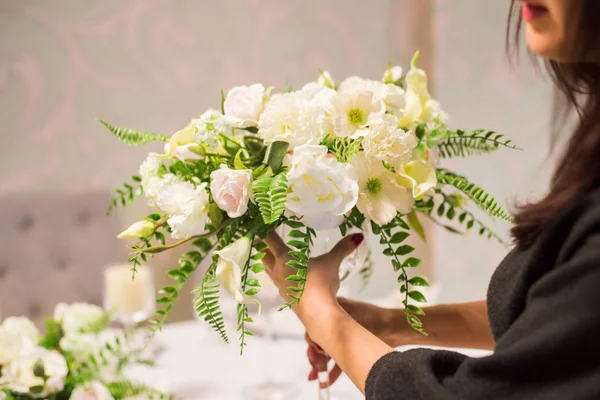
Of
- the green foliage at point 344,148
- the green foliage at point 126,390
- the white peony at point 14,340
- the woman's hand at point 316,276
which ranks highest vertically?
the green foliage at point 344,148

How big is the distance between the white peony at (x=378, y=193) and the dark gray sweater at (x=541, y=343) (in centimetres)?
19

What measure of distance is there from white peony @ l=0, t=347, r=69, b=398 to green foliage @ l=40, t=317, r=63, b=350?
10cm

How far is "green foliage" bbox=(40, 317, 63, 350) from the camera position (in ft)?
3.51

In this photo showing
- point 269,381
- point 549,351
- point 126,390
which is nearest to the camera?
point 549,351

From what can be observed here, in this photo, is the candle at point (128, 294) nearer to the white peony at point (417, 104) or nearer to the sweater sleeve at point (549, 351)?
the white peony at point (417, 104)

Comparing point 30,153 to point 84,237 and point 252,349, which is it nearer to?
point 84,237

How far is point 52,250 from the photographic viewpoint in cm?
221

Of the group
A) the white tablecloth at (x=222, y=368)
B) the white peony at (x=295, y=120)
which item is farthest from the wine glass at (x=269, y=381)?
the white peony at (x=295, y=120)

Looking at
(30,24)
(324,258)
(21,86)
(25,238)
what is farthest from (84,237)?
(324,258)

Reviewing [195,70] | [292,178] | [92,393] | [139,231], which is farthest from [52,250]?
[292,178]

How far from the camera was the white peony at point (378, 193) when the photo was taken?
793mm

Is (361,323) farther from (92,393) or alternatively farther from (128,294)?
(128,294)

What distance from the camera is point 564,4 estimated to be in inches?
24.4

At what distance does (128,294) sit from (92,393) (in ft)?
2.24
